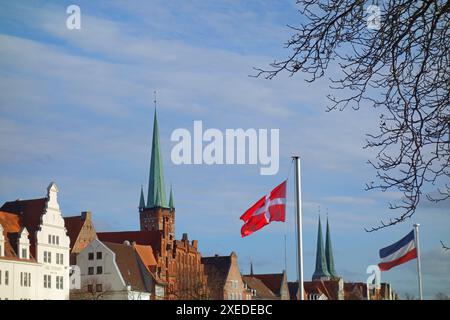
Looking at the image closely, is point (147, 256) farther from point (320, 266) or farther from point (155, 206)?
point (320, 266)

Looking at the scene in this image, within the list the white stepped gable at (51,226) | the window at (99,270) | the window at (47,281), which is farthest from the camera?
the window at (99,270)

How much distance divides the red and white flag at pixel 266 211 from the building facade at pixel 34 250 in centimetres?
2029

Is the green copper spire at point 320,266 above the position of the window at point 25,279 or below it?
above

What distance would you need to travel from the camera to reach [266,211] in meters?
21.0

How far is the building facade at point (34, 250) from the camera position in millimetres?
42000

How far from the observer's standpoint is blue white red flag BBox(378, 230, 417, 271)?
74.3ft

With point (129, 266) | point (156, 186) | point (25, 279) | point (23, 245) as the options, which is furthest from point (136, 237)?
point (25, 279)

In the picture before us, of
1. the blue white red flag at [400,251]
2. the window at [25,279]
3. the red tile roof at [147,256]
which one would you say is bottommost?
the blue white red flag at [400,251]

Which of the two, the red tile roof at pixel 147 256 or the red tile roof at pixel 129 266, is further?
the red tile roof at pixel 147 256

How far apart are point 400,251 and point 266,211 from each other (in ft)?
13.8

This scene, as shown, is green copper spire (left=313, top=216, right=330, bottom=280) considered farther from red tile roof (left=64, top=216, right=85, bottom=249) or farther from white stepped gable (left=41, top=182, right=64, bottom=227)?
white stepped gable (left=41, top=182, right=64, bottom=227)

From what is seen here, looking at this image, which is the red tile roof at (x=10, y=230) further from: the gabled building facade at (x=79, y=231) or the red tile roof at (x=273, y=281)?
the red tile roof at (x=273, y=281)

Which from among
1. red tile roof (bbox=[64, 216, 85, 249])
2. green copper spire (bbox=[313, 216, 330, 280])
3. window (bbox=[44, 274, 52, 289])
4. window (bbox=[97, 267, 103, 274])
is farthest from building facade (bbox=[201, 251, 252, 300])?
green copper spire (bbox=[313, 216, 330, 280])

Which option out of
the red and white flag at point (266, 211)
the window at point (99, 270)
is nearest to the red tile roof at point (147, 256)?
the window at point (99, 270)
